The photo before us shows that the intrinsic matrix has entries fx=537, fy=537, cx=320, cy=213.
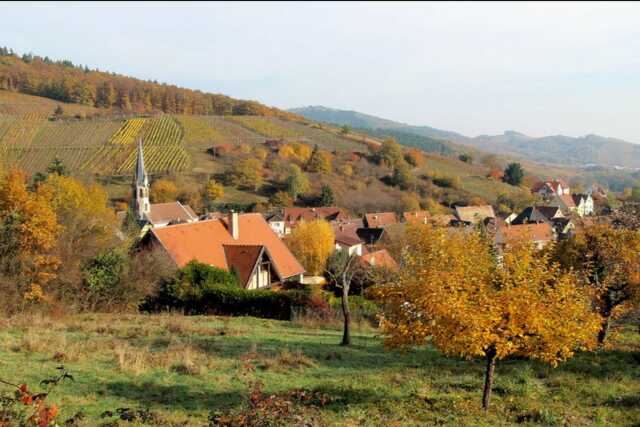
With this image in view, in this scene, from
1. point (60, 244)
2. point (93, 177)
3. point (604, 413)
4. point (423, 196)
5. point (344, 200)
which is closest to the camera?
point (604, 413)

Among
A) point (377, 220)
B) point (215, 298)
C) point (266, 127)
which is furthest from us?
point (266, 127)

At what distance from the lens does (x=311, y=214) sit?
75.4m

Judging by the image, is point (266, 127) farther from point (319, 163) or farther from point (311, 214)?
point (311, 214)

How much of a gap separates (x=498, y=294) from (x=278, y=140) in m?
107

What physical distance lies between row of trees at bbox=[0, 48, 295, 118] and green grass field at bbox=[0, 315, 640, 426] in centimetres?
12260

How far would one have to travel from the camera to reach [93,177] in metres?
77.1

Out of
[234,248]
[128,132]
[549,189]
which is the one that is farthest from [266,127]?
[234,248]

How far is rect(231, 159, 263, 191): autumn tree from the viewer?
89188mm

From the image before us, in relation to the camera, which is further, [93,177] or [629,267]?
[93,177]

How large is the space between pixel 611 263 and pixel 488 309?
1122cm

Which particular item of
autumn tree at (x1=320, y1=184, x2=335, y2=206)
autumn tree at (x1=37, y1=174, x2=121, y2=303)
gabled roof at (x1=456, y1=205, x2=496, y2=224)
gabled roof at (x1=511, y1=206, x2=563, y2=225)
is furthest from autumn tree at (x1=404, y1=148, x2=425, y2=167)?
autumn tree at (x1=37, y1=174, x2=121, y2=303)

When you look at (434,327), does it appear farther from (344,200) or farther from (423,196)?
(423,196)

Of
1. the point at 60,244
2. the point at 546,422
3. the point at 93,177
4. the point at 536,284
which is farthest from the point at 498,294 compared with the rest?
the point at 93,177

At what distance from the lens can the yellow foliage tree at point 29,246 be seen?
2020cm
